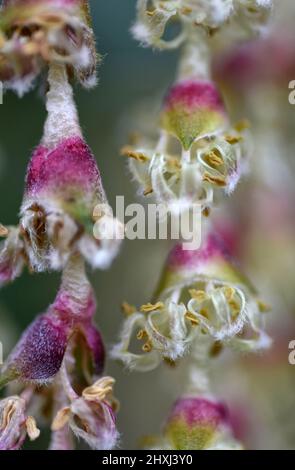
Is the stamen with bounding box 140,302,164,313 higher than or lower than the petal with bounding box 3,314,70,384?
higher

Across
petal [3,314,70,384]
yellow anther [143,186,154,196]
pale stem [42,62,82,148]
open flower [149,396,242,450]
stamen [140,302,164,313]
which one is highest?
pale stem [42,62,82,148]

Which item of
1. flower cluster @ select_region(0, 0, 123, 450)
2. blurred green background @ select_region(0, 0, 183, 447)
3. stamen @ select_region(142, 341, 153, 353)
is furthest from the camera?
blurred green background @ select_region(0, 0, 183, 447)

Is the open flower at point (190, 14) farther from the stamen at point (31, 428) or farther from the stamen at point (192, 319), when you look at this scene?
the stamen at point (31, 428)

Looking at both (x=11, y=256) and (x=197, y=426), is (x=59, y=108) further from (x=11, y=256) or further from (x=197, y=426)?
(x=197, y=426)

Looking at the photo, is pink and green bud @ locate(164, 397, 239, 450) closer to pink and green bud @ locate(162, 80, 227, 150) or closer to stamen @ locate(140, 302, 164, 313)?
stamen @ locate(140, 302, 164, 313)

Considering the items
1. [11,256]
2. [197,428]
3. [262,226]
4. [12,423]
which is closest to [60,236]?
[11,256]

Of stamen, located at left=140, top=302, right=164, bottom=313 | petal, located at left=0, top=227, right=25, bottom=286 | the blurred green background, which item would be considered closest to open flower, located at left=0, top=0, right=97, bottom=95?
petal, located at left=0, top=227, right=25, bottom=286

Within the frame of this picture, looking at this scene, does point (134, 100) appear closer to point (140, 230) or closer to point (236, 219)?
point (236, 219)
